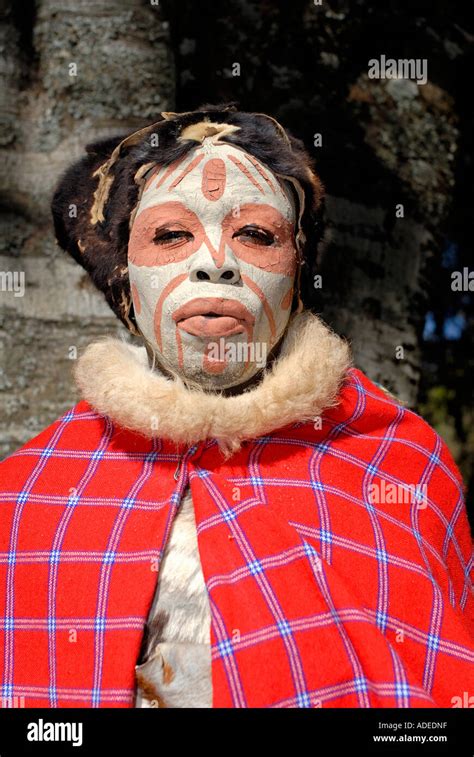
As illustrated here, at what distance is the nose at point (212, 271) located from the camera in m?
2.21

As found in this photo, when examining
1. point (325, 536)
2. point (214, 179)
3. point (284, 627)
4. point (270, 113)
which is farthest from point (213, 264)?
point (270, 113)

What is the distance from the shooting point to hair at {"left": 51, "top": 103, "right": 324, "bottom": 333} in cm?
248

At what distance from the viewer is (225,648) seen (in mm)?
1947

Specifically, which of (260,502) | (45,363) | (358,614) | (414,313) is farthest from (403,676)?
(414,313)

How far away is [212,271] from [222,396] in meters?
0.32

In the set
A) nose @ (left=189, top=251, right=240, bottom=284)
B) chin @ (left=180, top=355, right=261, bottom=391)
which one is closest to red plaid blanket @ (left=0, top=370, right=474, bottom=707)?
chin @ (left=180, top=355, right=261, bottom=391)

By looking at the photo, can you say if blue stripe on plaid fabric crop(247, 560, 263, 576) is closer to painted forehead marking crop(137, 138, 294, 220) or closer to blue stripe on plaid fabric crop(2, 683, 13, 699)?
blue stripe on plaid fabric crop(2, 683, 13, 699)

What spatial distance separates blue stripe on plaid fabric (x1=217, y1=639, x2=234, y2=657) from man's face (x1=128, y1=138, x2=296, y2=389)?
25.3 inches

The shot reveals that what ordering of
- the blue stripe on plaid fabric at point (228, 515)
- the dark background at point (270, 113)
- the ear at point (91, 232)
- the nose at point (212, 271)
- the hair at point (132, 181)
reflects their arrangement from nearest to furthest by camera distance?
the blue stripe on plaid fabric at point (228, 515) → the nose at point (212, 271) → the hair at point (132, 181) → the ear at point (91, 232) → the dark background at point (270, 113)

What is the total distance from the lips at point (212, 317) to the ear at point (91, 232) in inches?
15.8

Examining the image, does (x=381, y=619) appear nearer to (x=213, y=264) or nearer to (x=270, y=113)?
(x=213, y=264)

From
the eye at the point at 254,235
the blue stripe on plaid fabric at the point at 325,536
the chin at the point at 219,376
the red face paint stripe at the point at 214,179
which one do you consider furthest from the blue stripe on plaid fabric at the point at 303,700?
the red face paint stripe at the point at 214,179

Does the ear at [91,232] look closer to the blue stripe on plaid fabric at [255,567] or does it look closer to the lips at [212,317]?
the lips at [212,317]

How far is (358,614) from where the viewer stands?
2.00m
